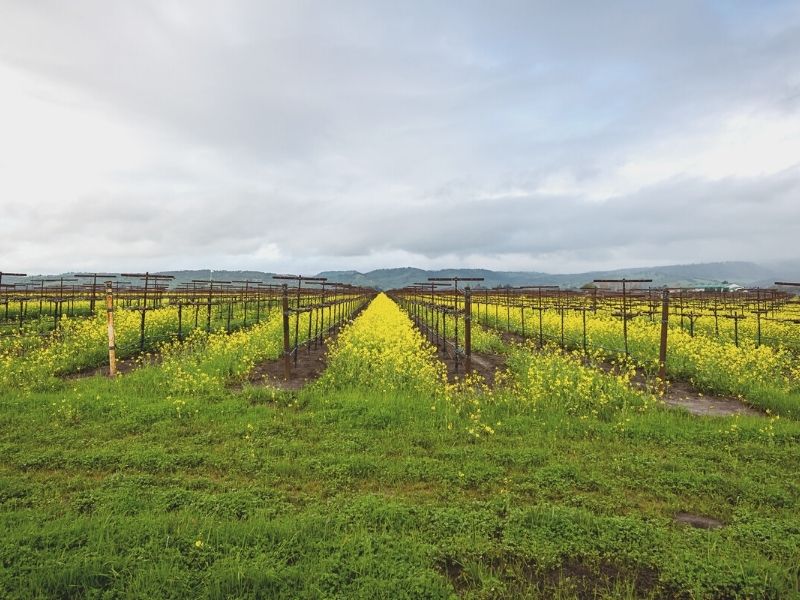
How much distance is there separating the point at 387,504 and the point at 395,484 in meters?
0.66

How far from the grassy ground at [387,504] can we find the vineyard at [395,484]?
0.08ft

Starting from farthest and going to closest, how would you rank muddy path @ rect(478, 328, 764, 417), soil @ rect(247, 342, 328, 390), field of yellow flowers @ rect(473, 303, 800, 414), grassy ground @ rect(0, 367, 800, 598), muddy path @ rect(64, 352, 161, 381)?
muddy path @ rect(64, 352, 161, 381) → soil @ rect(247, 342, 328, 390) → field of yellow flowers @ rect(473, 303, 800, 414) → muddy path @ rect(478, 328, 764, 417) → grassy ground @ rect(0, 367, 800, 598)

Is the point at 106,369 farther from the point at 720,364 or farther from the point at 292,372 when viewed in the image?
the point at 720,364

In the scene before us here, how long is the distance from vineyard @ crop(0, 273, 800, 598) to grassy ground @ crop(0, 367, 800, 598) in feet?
0.08

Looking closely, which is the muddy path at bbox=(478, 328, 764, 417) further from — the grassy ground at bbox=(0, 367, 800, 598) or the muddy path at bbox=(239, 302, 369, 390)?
the muddy path at bbox=(239, 302, 369, 390)

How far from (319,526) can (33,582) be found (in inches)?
89.4

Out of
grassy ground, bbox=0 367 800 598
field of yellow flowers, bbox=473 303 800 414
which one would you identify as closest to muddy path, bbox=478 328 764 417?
field of yellow flowers, bbox=473 303 800 414

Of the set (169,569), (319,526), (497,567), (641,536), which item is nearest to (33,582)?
(169,569)

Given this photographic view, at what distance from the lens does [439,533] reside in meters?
4.36

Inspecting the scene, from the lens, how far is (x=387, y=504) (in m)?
4.82

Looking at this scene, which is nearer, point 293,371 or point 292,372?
point 292,372

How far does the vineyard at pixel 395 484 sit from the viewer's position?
3701 mm

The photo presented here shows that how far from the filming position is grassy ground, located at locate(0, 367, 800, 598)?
3.65m

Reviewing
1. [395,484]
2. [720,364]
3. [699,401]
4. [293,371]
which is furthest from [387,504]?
[720,364]
